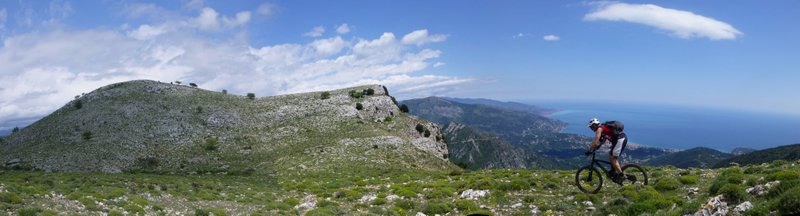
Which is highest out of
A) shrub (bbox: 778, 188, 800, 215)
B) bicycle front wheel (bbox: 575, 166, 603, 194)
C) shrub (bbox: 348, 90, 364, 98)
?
shrub (bbox: 348, 90, 364, 98)

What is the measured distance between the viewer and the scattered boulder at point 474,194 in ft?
71.1

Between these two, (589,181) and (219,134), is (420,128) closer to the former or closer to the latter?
(219,134)

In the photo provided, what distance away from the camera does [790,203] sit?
938 cm

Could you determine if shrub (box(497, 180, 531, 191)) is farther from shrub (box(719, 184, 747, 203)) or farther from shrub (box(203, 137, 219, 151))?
shrub (box(203, 137, 219, 151))

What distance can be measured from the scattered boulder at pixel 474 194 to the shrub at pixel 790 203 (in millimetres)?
12961

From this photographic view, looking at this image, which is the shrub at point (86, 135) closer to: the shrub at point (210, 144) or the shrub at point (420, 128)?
the shrub at point (210, 144)

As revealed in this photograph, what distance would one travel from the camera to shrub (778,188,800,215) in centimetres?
923

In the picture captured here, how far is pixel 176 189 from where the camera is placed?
28625mm

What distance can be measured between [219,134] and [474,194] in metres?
55.5

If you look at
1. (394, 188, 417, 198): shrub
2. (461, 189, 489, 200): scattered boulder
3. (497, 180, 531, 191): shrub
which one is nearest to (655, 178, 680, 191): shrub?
(497, 180, 531, 191): shrub

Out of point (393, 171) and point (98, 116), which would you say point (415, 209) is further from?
point (98, 116)

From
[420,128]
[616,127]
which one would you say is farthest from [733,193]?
[420,128]

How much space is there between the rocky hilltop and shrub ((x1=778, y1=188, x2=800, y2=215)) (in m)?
42.9

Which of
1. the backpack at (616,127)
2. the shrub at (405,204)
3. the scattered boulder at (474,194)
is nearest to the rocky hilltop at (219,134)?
the shrub at (405,204)
